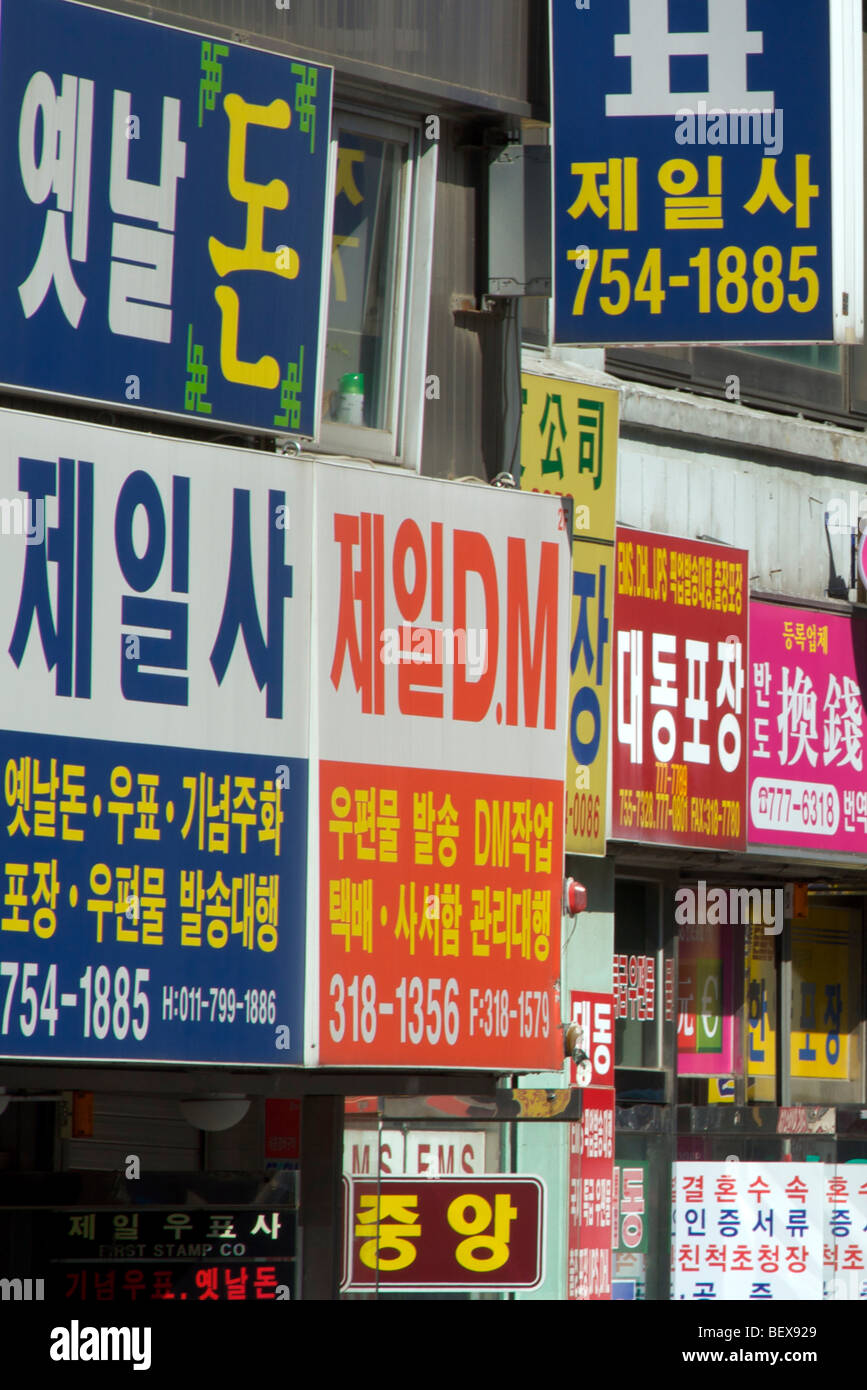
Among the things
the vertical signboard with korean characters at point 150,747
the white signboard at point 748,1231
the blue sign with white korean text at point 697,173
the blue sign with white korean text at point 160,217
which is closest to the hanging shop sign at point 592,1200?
the white signboard at point 748,1231

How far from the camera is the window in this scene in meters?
11.9

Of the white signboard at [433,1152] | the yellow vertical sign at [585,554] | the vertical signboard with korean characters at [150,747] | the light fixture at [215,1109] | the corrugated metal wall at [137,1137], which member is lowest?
the white signboard at [433,1152]

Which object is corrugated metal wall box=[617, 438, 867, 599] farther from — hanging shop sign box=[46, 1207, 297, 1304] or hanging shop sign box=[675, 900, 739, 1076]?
hanging shop sign box=[46, 1207, 297, 1304]

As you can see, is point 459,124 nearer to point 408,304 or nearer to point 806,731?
point 408,304

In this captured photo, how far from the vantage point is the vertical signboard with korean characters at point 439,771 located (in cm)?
1100

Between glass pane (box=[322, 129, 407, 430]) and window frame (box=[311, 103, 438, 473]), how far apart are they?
18mm

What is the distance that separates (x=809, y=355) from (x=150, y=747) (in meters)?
10.3

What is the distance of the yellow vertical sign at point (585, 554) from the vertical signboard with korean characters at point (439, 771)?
12.9 ft

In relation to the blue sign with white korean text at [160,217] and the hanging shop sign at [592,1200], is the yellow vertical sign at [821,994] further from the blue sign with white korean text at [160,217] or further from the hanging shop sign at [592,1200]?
the blue sign with white korean text at [160,217]

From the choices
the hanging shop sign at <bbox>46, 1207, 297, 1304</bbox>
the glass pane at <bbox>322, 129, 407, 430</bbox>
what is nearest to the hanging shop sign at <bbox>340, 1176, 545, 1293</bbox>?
the hanging shop sign at <bbox>46, 1207, 297, 1304</bbox>

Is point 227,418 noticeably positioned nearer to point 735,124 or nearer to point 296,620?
point 296,620

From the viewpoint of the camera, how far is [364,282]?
11969 mm

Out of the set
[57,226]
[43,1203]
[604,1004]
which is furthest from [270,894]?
[604,1004]

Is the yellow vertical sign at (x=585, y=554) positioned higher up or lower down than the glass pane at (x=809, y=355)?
lower down
